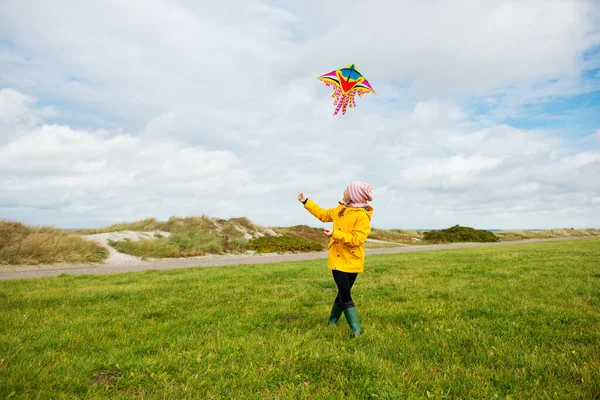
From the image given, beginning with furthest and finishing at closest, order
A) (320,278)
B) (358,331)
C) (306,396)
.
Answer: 1. (320,278)
2. (358,331)
3. (306,396)

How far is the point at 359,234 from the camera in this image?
592cm

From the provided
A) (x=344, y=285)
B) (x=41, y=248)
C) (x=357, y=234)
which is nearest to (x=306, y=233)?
(x=41, y=248)

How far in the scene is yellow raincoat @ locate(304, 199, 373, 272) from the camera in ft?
19.3

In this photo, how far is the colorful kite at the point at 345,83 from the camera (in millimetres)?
9352

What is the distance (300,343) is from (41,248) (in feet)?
64.1

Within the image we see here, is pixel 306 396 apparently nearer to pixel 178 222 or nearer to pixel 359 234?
pixel 359 234

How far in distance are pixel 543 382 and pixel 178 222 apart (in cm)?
3097

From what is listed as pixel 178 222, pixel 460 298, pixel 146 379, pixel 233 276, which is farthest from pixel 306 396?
pixel 178 222

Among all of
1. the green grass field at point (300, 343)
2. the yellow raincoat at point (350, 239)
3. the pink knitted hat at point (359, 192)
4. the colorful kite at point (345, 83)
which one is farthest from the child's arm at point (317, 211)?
the colorful kite at point (345, 83)

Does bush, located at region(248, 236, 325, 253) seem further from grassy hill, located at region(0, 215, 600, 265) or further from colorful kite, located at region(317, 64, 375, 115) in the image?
colorful kite, located at region(317, 64, 375, 115)

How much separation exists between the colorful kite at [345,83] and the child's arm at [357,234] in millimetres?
4229

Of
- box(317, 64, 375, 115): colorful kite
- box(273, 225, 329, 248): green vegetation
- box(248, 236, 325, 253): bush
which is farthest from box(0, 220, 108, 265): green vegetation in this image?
box(273, 225, 329, 248): green vegetation

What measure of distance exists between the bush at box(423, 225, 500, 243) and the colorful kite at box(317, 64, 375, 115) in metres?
44.9

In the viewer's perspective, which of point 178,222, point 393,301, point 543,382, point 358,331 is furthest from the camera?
point 178,222
